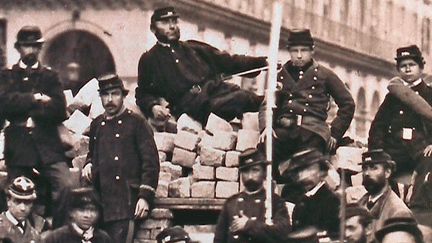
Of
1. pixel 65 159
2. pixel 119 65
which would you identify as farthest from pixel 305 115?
pixel 119 65

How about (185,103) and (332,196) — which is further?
(185,103)

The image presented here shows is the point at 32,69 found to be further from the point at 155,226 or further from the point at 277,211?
the point at 277,211

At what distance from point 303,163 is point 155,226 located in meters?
2.49

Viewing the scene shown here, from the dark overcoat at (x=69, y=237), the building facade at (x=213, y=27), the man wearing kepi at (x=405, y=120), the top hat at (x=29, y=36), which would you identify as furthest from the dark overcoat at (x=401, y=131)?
the building facade at (x=213, y=27)

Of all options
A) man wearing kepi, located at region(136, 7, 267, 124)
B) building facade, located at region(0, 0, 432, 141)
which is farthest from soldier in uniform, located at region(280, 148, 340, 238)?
building facade, located at region(0, 0, 432, 141)

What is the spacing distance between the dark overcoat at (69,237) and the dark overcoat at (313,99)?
7.67 ft

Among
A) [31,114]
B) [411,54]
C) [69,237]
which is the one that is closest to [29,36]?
[31,114]

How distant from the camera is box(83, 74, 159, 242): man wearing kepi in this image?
1686 centimetres

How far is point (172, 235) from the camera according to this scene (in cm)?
1611

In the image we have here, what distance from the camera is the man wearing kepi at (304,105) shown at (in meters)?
17.9

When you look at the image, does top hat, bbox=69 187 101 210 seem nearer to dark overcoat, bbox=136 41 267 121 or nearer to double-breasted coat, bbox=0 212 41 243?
double-breasted coat, bbox=0 212 41 243

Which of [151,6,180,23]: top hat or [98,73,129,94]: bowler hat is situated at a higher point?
[151,6,180,23]: top hat

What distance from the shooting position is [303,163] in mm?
15391

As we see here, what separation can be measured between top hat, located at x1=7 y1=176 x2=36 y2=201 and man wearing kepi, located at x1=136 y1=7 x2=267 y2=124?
1799 millimetres
